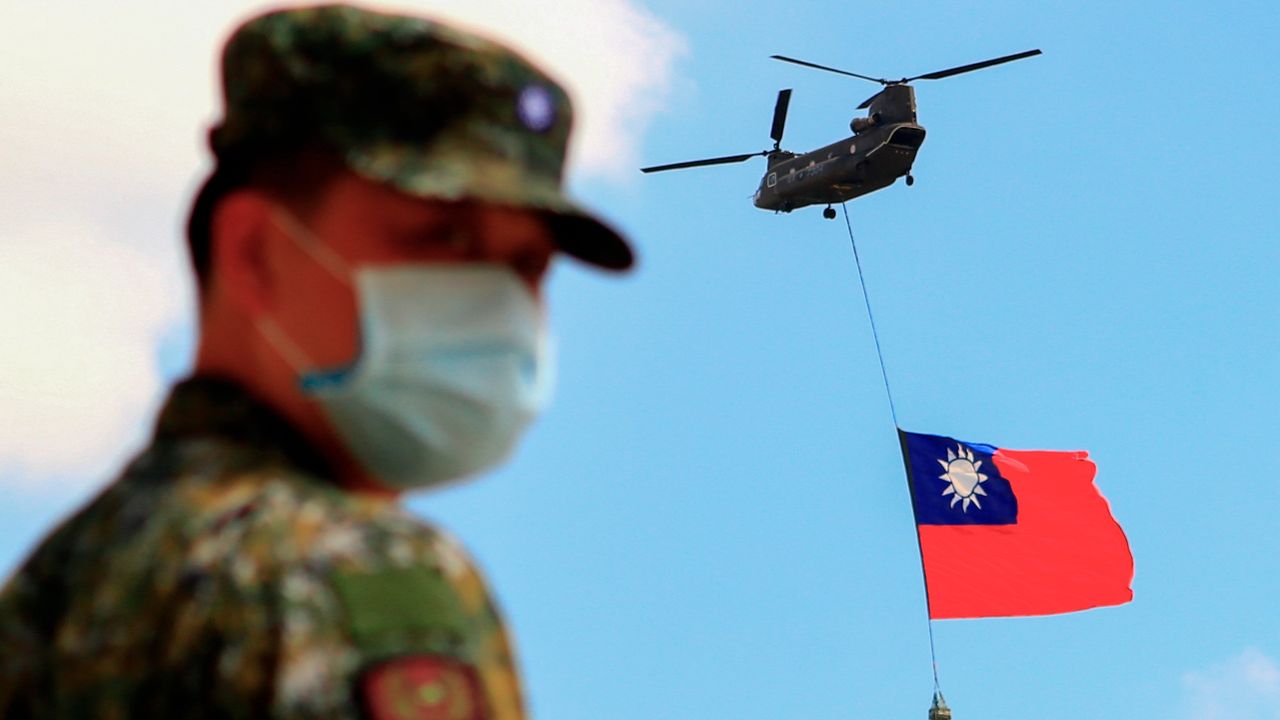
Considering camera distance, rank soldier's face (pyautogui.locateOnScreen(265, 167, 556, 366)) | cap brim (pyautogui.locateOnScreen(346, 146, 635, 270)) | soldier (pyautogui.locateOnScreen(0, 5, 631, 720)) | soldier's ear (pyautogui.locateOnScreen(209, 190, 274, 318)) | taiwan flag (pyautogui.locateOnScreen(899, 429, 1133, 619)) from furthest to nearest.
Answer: taiwan flag (pyautogui.locateOnScreen(899, 429, 1133, 619))
soldier's ear (pyautogui.locateOnScreen(209, 190, 274, 318))
soldier's face (pyautogui.locateOnScreen(265, 167, 556, 366))
cap brim (pyautogui.locateOnScreen(346, 146, 635, 270))
soldier (pyautogui.locateOnScreen(0, 5, 631, 720))

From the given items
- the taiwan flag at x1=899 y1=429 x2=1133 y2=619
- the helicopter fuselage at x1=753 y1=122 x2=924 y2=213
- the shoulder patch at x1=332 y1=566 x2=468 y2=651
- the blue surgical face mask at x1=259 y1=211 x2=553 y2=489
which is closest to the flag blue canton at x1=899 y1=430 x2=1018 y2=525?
the taiwan flag at x1=899 y1=429 x2=1133 y2=619

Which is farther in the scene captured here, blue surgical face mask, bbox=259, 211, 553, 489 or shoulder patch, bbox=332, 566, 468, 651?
blue surgical face mask, bbox=259, 211, 553, 489

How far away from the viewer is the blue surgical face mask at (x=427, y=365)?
2773mm

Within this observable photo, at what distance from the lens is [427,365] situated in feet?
9.14

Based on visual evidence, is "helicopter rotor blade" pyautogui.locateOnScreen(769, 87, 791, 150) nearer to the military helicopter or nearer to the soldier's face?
the military helicopter

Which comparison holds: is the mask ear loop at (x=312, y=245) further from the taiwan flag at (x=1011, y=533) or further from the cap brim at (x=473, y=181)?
the taiwan flag at (x=1011, y=533)

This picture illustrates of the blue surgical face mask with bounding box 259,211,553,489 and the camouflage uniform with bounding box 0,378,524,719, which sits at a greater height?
the blue surgical face mask with bounding box 259,211,553,489

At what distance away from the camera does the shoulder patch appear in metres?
2.37

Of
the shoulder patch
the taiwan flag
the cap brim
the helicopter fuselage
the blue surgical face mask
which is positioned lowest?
the shoulder patch

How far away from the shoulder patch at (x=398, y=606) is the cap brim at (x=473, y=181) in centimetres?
51

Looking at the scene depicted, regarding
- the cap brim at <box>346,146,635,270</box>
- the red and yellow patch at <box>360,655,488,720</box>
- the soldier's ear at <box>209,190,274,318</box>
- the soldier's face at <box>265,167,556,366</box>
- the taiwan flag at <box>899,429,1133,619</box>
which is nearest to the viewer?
the red and yellow patch at <box>360,655,488,720</box>

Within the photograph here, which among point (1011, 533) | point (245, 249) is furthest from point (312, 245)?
point (1011, 533)

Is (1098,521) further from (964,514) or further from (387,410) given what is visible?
(387,410)

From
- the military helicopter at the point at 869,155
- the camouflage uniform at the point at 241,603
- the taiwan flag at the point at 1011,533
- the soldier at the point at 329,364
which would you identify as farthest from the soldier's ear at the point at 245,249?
the military helicopter at the point at 869,155
